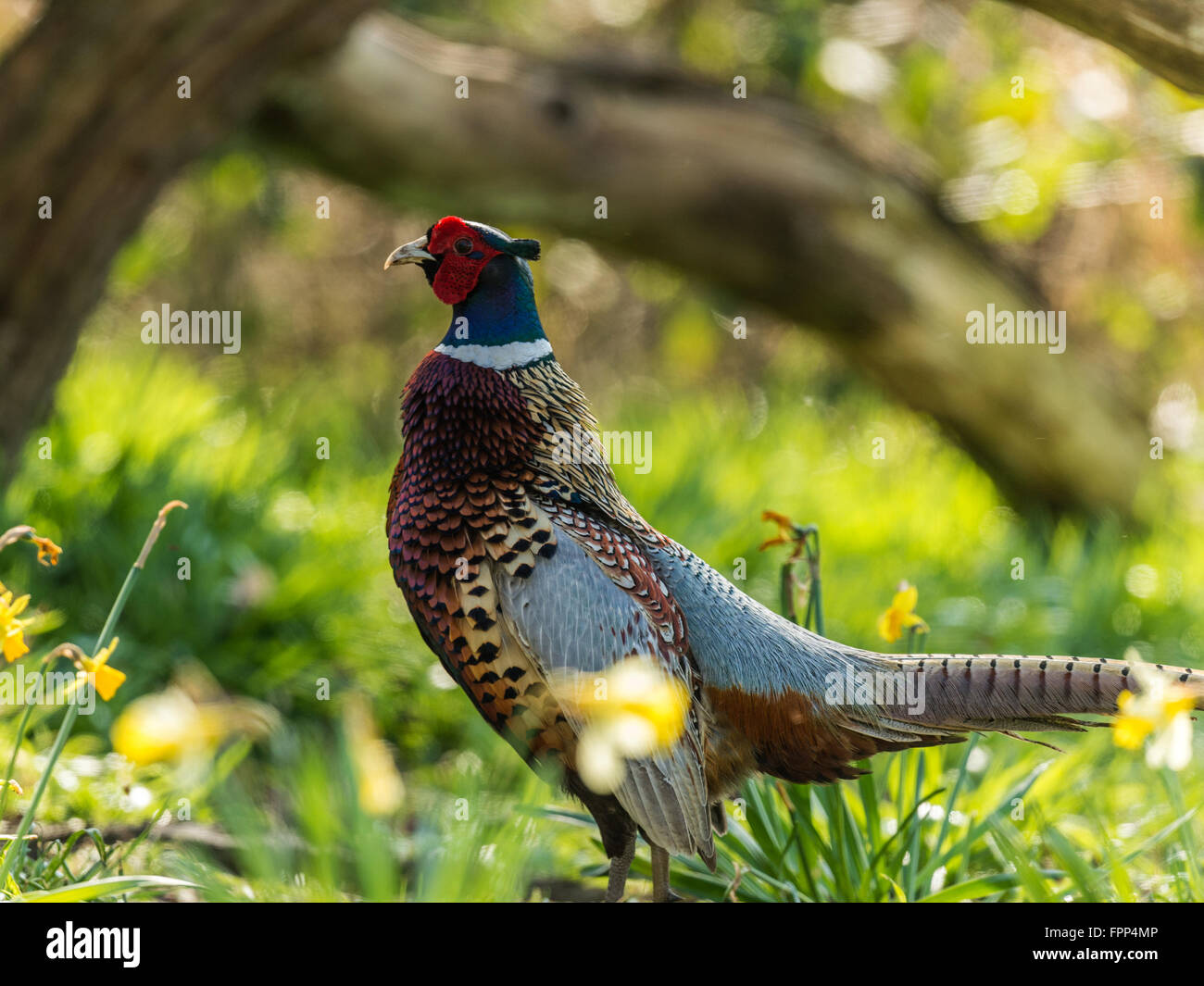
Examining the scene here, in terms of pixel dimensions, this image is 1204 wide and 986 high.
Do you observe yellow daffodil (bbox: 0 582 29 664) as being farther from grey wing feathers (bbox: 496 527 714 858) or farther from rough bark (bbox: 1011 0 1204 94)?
rough bark (bbox: 1011 0 1204 94)

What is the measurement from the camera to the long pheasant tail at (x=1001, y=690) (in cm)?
188

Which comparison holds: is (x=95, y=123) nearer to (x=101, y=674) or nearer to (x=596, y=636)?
(x=101, y=674)

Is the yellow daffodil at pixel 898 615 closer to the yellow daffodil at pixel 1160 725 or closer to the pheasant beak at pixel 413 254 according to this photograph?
the yellow daffodil at pixel 1160 725

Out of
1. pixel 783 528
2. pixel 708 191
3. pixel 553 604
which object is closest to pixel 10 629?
pixel 553 604

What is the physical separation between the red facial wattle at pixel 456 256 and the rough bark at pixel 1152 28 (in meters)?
1.55

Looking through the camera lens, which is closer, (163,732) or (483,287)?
(163,732)

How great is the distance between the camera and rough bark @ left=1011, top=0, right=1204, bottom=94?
98.0 inches

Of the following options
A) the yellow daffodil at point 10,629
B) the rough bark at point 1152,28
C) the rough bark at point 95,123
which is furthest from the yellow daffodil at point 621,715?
the rough bark at point 95,123

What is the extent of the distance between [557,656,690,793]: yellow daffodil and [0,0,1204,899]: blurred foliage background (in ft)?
1.00

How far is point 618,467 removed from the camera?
5.29m

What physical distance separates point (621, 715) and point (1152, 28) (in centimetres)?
194

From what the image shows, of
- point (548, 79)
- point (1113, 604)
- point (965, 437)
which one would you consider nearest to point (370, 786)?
point (548, 79)

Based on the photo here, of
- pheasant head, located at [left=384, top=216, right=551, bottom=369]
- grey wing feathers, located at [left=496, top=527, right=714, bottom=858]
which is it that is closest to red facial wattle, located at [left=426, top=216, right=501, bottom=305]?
pheasant head, located at [left=384, top=216, right=551, bottom=369]
